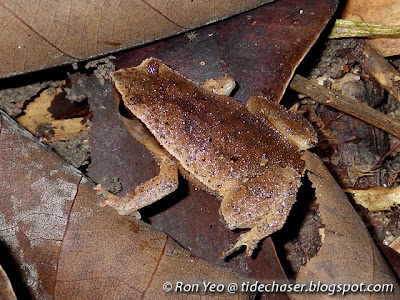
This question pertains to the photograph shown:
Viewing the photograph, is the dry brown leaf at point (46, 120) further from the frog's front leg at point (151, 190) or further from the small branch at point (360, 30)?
the small branch at point (360, 30)

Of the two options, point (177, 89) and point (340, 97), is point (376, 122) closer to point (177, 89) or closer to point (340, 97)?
point (340, 97)

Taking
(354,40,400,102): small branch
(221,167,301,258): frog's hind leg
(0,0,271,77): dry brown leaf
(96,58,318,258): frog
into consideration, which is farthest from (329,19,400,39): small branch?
(221,167,301,258): frog's hind leg

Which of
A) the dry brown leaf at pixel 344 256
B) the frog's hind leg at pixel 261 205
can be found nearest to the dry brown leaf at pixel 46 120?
the frog's hind leg at pixel 261 205

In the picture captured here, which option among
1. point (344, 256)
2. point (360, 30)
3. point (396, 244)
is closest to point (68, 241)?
point (344, 256)

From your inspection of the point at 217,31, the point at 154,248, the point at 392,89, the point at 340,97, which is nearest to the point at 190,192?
the point at 154,248

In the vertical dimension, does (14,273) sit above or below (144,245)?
below

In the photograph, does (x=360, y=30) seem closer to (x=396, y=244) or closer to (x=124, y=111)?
(x=396, y=244)
